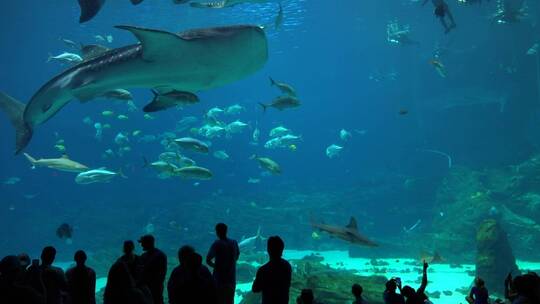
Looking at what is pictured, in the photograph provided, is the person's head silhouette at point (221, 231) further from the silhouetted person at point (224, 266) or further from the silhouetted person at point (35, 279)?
the silhouetted person at point (35, 279)

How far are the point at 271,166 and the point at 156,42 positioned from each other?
740cm

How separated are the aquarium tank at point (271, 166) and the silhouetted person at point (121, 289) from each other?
14mm

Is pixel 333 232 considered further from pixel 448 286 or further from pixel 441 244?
pixel 441 244

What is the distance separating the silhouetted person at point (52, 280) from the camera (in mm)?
3354

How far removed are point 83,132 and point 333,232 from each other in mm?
44236

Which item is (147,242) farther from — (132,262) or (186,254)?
(186,254)

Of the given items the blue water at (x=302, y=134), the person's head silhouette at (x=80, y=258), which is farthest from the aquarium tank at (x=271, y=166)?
the blue water at (x=302, y=134)

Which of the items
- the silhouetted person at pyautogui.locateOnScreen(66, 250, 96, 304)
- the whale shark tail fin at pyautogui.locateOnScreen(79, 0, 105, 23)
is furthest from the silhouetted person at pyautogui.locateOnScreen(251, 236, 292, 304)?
the whale shark tail fin at pyautogui.locateOnScreen(79, 0, 105, 23)

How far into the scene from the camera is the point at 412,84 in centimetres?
3609

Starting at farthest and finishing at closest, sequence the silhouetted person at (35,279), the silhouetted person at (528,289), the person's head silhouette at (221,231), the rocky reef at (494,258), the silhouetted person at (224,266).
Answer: the rocky reef at (494,258) < the person's head silhouette at (221,231) < the silhouetted person at (224,266) < the silhouetted person at (35,279) < the silhouetted person at (528,289)

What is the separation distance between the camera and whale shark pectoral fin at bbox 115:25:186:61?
313 cm

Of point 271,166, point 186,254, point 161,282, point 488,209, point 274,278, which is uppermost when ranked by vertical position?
point 488,209

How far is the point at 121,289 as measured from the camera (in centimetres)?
282

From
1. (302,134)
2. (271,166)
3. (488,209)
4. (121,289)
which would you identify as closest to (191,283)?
(121,289)
